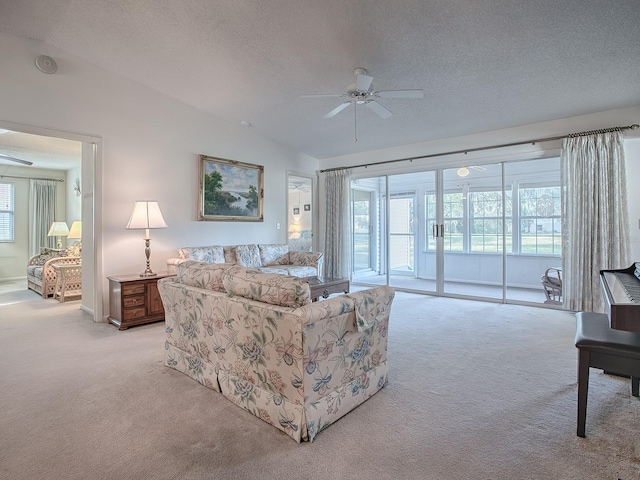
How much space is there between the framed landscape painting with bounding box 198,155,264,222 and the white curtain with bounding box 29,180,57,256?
527cm

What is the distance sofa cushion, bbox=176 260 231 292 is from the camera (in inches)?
90.7

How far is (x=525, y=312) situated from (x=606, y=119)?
2675 mm

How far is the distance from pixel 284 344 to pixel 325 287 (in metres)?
2.31

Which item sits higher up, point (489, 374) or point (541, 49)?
point (541, 49)

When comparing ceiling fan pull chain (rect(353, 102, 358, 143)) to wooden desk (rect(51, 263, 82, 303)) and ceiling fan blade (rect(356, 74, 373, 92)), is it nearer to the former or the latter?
ceiling fan blade (rect(356, 74, 373, 92))

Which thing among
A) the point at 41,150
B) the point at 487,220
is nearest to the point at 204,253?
the point at 41,150

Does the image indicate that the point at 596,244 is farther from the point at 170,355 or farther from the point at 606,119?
the point at 170,355

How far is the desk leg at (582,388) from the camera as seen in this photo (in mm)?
1764

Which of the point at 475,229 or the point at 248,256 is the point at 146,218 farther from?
the point at 475,229

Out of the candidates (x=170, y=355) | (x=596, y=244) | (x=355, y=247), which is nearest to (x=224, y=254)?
(x=170, y=355)

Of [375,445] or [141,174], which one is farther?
[141,174]

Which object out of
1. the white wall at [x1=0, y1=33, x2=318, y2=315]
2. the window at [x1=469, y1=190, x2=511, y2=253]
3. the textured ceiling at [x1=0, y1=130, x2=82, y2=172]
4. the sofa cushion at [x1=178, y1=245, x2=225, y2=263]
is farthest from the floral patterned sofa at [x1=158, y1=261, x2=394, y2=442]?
the textured ceiling at [x1=0, y1=130, x2=82, y2=172]

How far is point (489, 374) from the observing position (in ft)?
8.51

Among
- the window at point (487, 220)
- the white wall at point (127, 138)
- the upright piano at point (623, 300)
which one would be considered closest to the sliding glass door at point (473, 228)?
the window at point (487, 220)
